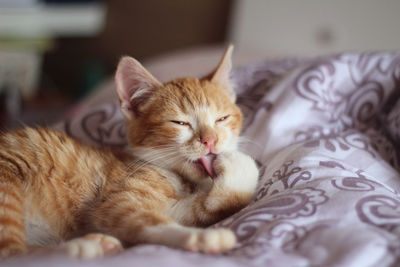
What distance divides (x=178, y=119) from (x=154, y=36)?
243cm

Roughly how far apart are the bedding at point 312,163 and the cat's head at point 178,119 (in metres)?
0.15

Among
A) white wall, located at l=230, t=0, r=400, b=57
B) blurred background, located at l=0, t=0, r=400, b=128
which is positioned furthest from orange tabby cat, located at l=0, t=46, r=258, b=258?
white wall, located at l=230, t=0, r=400, b=57

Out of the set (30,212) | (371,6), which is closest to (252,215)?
(30,212)

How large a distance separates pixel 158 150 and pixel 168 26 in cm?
236

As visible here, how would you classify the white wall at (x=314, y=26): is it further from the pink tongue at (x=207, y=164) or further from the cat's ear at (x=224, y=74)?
the pink tongue at (x=207, y=164)

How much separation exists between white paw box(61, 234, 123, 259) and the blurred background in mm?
1101

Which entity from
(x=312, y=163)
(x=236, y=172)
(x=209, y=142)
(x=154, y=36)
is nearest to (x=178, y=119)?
(x=209, y=142)

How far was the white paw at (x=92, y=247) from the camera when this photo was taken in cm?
73

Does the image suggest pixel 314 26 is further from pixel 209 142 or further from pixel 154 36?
pixel 209 142

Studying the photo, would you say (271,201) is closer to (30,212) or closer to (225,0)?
(30,212)

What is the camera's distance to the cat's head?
107 centimetres

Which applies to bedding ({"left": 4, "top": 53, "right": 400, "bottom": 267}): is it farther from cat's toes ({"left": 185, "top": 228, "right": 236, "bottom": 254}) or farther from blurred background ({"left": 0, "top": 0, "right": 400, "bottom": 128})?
blurred background ({"left": 0, "top": 0, "right": 400, "bottom": 128})

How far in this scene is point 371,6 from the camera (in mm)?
2262

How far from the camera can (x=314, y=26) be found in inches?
99.0
